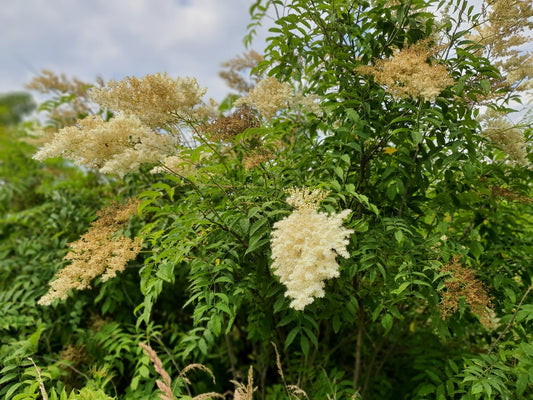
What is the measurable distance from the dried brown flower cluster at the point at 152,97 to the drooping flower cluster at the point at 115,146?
0.17 ft

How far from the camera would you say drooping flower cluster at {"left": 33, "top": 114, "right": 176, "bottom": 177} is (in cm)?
155

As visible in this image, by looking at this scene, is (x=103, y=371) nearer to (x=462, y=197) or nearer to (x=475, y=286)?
(x=475, y=286)

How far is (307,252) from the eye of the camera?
1135mm

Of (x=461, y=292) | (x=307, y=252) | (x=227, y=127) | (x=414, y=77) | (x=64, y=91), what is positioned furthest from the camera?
(x=64, y=91)

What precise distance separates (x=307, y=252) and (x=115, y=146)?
106 centimetres

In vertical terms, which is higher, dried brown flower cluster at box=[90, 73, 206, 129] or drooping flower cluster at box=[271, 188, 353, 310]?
dried brown flower cluster at box=[90, 73, 206, 129]

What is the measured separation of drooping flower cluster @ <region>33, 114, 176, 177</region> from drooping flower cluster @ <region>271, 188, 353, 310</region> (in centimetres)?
70

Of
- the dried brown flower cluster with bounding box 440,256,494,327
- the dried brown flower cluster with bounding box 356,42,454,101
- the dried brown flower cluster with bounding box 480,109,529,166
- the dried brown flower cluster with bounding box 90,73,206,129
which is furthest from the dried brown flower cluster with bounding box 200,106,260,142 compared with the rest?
the dried brown flower cluster with bounding box 480,109,529,166

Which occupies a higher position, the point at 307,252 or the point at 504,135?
the point at 504,135

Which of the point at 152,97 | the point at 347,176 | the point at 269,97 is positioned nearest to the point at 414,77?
the point at 347,176

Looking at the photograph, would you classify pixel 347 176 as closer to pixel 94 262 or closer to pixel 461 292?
pixel 461 292

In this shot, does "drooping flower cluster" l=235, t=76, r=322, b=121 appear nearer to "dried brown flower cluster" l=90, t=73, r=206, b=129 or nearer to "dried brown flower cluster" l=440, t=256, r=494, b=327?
"dried brown flower cluster" l=90, t=73, r=206, b=129

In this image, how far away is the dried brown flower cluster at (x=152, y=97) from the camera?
157 cm

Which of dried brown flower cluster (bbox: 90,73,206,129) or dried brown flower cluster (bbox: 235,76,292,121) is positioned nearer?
dried brown flower cluster (bbox: 90,73,206,129)
